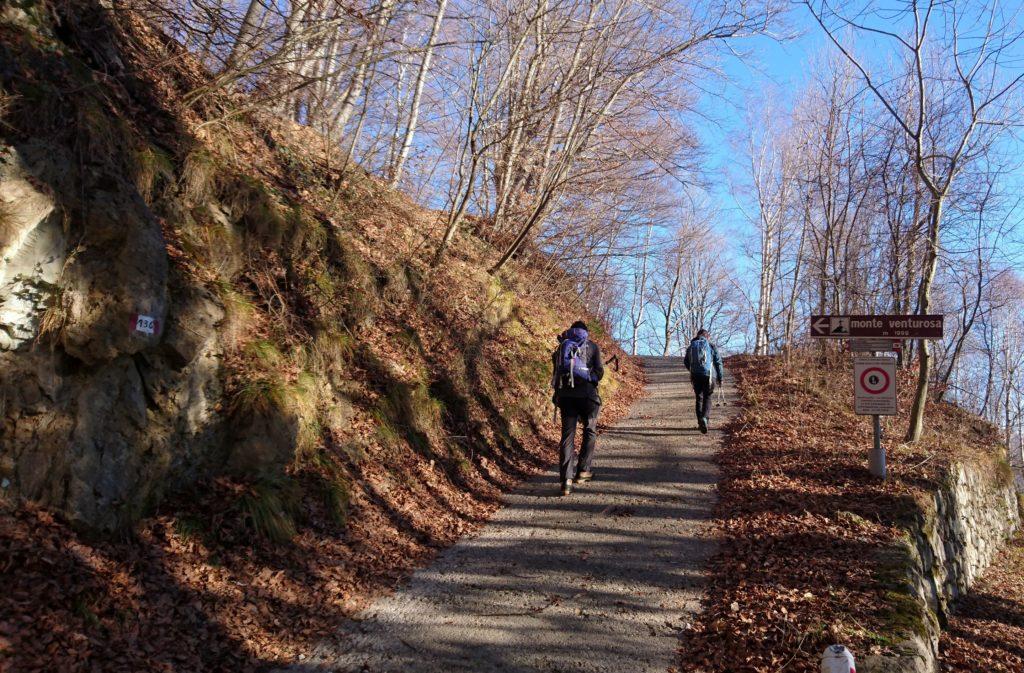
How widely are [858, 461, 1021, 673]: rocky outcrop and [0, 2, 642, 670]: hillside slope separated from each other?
4243 millimetres

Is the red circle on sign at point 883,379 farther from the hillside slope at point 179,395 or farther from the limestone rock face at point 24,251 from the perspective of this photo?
the limestone rock face at point 24,251

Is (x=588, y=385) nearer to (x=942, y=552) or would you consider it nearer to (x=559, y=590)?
(x=559, y=590)

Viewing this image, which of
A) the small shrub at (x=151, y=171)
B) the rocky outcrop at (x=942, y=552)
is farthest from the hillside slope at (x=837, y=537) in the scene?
the small shrub at (x=151, y=171)

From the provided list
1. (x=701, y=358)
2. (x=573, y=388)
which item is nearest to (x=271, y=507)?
(x=573, y=388)

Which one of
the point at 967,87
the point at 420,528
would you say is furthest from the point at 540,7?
the point at 420,528

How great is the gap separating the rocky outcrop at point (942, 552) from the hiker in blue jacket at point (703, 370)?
3736 millimetres

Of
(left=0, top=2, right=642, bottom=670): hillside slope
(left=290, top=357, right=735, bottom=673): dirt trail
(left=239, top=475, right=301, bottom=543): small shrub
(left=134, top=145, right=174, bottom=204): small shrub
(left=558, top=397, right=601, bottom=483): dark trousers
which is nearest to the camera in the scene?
(left=0, top=2, right=642, bottom=670): hillside slope

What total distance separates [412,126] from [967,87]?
9.88m

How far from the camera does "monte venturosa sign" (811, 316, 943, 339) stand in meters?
7.81

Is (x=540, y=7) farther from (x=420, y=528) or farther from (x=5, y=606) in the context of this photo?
(x=5, y=606)

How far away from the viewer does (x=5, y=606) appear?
3.57 m

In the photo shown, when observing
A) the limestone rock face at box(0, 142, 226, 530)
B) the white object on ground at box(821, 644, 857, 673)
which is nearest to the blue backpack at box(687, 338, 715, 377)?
the white object on ground at box(821, 644, 857, 673)

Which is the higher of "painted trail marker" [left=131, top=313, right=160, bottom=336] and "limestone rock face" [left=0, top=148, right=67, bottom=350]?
"limestone rock face" [left=0, top=148, right=67, bottom=350]

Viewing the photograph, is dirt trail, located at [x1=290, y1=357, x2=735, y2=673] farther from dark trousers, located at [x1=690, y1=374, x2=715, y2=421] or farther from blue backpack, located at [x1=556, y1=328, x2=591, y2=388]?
dark trousers, located at [x1=690, y1=374, x2=715, y2=421]
